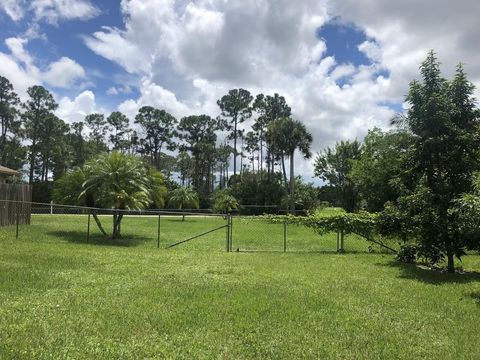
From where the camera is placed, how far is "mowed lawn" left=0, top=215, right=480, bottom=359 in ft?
18.1

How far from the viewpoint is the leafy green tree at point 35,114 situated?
62031 millimetres

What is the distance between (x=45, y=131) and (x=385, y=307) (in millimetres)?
63747

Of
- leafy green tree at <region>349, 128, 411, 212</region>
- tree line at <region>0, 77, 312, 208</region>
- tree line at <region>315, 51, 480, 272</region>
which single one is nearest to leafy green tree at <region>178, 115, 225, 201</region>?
tree line at <region>0, 77, 312, 208</region>

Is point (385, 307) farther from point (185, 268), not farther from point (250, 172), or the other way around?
point (250, 172)

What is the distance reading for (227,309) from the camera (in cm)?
735

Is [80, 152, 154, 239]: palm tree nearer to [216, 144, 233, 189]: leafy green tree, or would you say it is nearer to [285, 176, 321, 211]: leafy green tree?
[285, 176, 321, 211]: leafy green tree

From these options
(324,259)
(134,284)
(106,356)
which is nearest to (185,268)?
(134,284)

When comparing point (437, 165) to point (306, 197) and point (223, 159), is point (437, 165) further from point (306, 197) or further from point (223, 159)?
point (223, 159)

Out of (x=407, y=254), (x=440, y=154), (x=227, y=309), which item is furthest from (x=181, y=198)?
(x=227, y=309)

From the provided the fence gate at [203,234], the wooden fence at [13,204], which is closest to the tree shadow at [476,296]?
the fence gate at [203,234]

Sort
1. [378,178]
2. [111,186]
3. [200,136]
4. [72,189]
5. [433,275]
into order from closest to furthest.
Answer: [433,275], [111,186], [72,189], [378,178], [200,136]

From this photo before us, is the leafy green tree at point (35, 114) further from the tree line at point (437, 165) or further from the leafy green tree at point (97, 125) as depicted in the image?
the tree line at point (437, 165)

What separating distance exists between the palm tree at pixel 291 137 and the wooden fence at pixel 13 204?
30.8m

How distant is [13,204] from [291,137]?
32870mm
